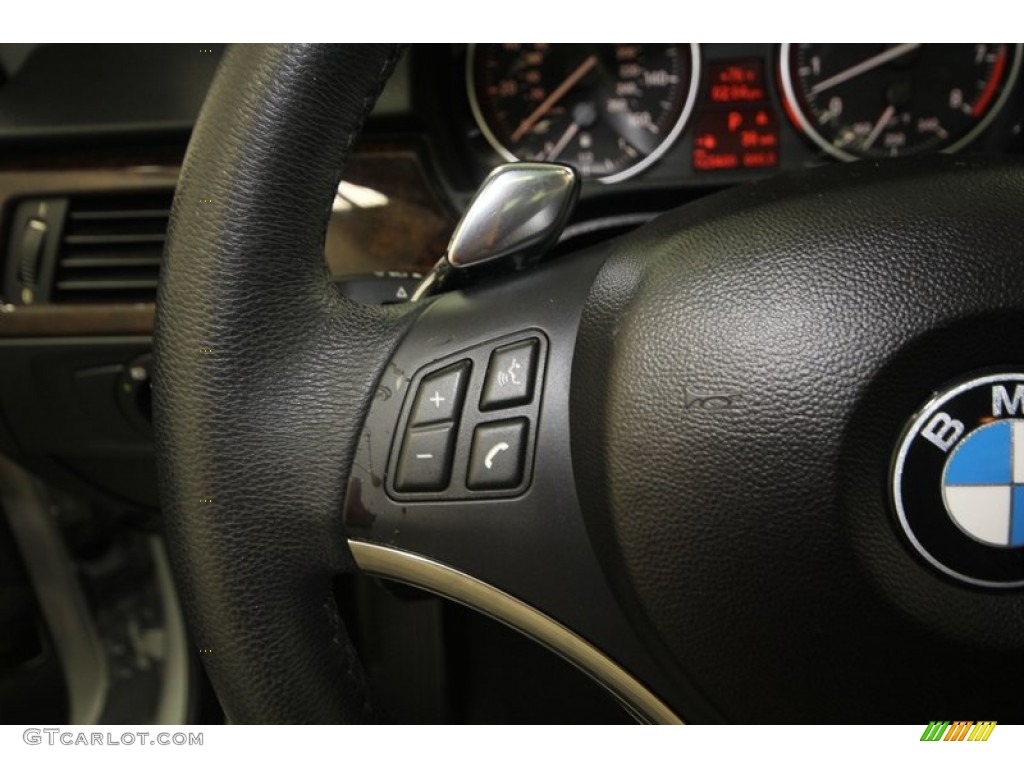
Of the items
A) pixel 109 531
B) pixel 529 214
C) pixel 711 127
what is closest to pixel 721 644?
pixel 529 214

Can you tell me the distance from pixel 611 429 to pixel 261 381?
19 cm

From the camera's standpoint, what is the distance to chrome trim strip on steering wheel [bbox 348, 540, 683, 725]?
467 millimetres

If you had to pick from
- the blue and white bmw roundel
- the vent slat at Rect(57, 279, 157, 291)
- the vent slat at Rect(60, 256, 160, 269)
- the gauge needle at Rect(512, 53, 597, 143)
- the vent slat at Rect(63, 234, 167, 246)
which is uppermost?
the gauge needle at Rect(512, 53, 597, 143)

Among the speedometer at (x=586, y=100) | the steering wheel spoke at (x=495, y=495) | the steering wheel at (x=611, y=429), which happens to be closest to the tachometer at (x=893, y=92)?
the speedometer at (x=586, y=100)

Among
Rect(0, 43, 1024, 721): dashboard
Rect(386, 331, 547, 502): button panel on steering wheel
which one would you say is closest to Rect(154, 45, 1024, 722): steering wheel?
Rect(386, 331, 547, 502): button panel on steering wheel

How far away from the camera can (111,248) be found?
833mm

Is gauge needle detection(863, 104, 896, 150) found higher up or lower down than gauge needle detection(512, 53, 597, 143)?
lower down

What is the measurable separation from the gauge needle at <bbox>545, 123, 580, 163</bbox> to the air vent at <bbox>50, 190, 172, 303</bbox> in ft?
1.26

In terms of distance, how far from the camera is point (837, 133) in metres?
0.85

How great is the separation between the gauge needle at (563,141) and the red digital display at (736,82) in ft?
0.46

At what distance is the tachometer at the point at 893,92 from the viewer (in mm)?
825

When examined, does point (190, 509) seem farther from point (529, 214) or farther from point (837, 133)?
point (837, 133)

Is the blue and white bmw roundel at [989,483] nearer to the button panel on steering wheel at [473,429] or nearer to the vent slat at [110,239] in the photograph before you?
the button panel on steering wheel at [473,429]

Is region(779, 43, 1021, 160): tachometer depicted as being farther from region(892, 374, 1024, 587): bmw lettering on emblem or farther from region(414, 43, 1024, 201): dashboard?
region(892, 374, 1024, 587): bmw lettering on emblem
